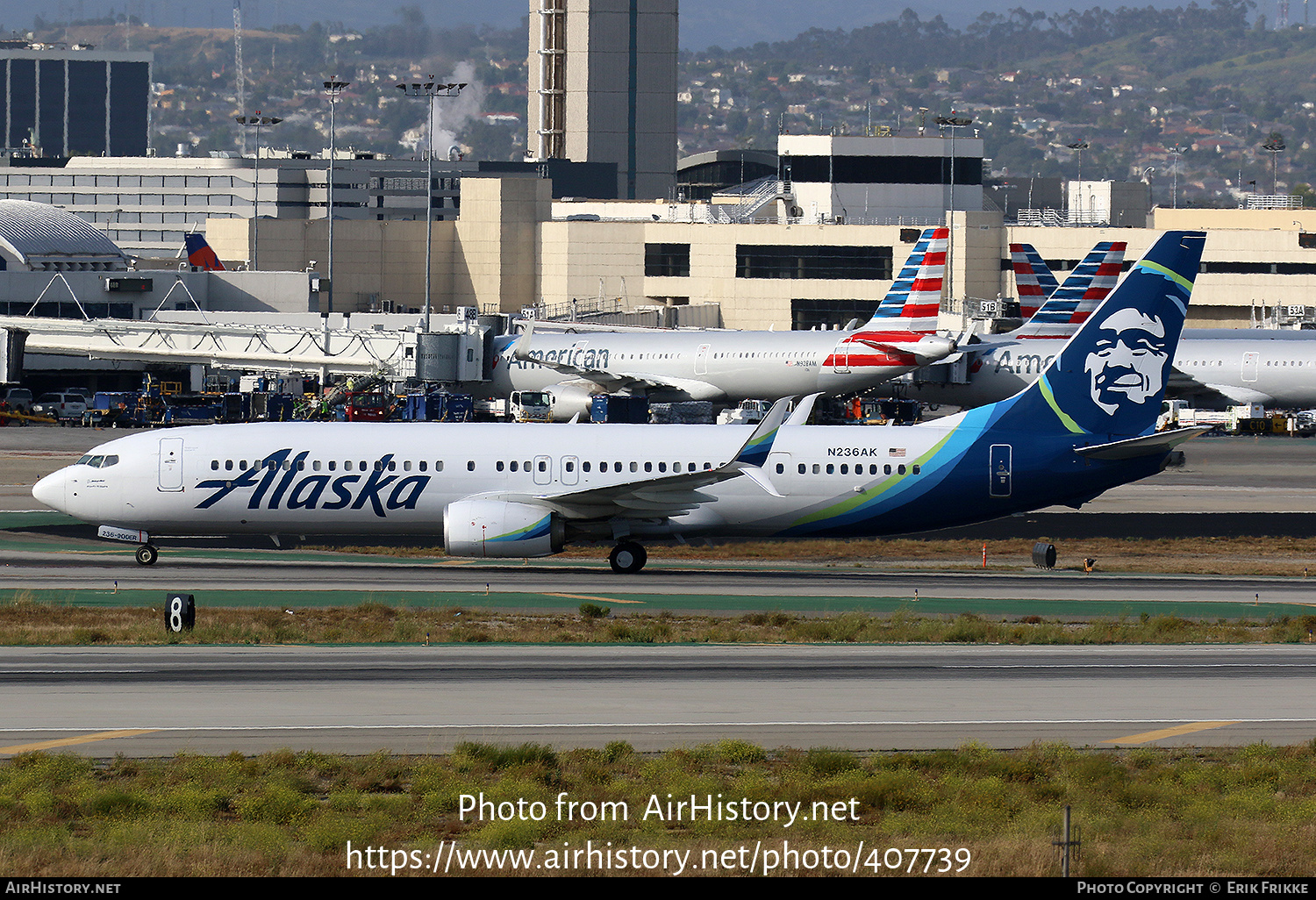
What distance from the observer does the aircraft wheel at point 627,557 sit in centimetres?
4612

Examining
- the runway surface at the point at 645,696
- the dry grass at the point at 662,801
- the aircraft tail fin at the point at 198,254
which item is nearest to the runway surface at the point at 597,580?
the runway surface at the point at 645,696

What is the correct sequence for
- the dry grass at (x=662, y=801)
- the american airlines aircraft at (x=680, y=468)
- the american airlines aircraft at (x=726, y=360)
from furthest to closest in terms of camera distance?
the american airlines aircraft at (x=726, y=360) < the american airlines aircraft at (x=680, y=468) < the dry grass at (x=662, y=801)

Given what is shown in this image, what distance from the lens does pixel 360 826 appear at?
19.5 meters

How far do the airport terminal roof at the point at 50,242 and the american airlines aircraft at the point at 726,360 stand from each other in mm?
39795

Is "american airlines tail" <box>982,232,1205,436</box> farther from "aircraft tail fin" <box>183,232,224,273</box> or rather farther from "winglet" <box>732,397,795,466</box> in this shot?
"aircraft tail fin" <box>183,232,224,273</box>

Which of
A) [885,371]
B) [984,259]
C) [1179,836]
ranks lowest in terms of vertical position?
[1179,836]

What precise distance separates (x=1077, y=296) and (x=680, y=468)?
2354 inches

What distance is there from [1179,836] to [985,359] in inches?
3101

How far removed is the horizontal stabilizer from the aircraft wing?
861 centimetres

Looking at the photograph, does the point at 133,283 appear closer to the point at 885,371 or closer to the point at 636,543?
the point at 885,371

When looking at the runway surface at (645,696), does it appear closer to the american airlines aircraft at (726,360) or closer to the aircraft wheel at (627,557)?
the aircraft wheel at (627,557)

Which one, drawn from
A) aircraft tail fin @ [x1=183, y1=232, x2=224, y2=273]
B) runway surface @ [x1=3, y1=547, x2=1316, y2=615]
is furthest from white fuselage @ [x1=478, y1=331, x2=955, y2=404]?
runway surface @ [x1=3, y1=547, x2=1316, y2=615]

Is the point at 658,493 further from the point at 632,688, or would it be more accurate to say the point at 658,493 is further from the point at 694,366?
the point at 694,366

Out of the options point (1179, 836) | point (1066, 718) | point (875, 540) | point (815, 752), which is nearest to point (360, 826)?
point (815, 752)
